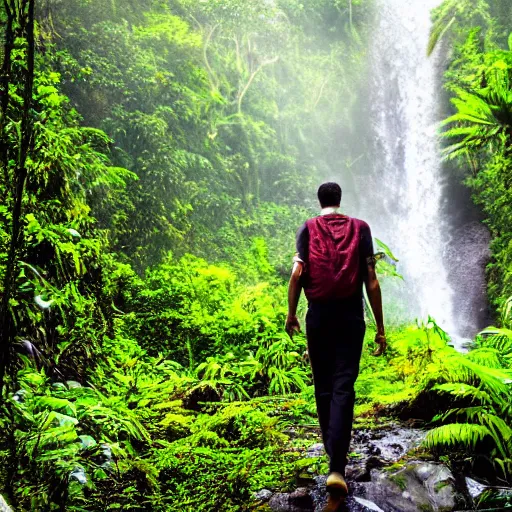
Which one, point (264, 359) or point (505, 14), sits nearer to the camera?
point (264, 359)

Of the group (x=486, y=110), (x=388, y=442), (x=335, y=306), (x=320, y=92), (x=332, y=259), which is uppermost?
(x=320, y=92)

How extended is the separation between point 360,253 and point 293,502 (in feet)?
4.80

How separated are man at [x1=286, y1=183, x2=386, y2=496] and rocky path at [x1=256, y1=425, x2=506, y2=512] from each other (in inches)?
12.9

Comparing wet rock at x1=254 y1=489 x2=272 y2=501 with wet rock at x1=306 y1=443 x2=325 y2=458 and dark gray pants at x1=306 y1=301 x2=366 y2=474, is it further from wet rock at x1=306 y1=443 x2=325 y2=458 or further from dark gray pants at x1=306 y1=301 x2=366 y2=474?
wet rock at x1=306 y1=443 x2=325 y2=458

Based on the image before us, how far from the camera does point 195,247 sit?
39.8 feet

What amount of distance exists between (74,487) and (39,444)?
0.29m

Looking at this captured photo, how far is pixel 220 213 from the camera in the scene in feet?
44.8

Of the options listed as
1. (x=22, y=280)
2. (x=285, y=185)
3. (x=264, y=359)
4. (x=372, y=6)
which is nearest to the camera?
(x=22, y=280)

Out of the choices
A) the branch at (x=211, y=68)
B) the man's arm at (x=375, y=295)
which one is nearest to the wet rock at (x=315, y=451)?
the man's arm at (x=375, y=295)

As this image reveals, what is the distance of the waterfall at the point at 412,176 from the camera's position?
14.8 m

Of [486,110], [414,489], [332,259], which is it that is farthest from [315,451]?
[486,110]

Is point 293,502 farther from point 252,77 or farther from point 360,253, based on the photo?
point 252,77

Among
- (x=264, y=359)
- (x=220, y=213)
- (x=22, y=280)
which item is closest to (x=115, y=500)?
(x=22, y=280)

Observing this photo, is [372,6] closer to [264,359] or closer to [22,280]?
[264,359]
